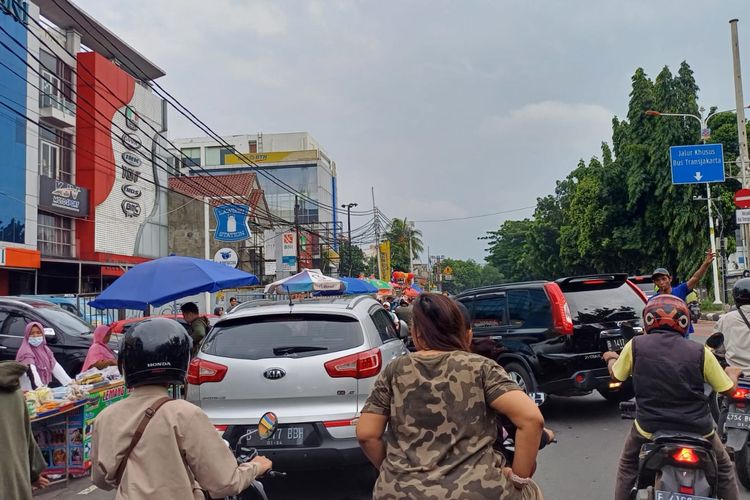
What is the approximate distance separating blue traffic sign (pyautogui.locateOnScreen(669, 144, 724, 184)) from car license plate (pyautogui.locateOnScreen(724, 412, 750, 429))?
62.8 feet

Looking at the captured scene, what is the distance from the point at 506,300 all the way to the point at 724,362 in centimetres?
350

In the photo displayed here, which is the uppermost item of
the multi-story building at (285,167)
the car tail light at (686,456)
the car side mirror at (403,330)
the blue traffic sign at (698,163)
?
the multi-story building at (285,167)

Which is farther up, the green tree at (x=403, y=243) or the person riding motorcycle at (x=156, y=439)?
the green tree at (x=403, y=243)

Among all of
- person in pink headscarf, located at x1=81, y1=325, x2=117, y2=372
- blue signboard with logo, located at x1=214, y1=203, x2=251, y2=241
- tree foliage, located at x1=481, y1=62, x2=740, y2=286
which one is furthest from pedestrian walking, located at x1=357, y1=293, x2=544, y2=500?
tree foliage, located at x1=481, y1=62, x2=740, y2=286

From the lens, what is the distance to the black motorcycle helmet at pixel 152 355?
2.48m

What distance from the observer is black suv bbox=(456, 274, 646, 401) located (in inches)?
313

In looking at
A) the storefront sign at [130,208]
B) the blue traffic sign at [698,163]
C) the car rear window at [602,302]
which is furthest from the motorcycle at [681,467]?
the storefront sign at [130,208]

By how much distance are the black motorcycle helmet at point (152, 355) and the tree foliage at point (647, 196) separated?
3235cm

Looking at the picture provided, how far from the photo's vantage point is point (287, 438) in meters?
5.09

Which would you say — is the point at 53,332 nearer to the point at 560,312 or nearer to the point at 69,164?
the point at 560,312

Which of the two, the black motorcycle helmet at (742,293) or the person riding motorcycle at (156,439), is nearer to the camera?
the person riding motorcycle at (156,439)

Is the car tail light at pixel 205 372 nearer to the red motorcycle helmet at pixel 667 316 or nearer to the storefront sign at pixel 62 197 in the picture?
the red motorcycle helmet at pixel 667 316

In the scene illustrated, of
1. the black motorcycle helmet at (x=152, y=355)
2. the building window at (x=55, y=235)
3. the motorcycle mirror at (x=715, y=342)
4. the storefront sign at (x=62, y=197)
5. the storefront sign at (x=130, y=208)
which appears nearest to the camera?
the black motorcycle helmet at (x=152, y=355)

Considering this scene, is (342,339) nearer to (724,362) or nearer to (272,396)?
(272,396)
